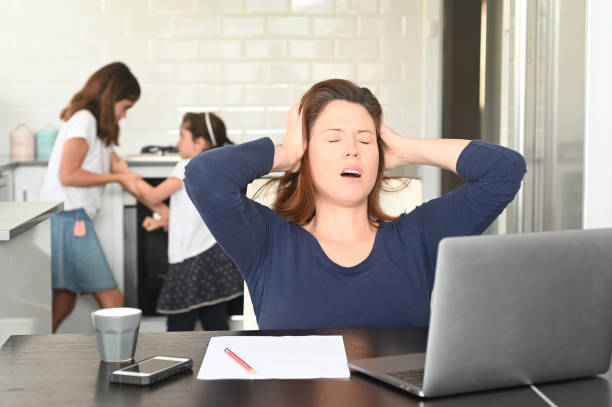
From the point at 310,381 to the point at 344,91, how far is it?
2.95ft

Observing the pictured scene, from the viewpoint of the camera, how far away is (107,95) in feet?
12.4

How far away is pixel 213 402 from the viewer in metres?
1.14

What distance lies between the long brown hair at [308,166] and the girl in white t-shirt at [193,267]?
5.47ft

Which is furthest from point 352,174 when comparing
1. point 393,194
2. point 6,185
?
point 6,185

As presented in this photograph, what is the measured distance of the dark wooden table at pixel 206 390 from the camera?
114 cm

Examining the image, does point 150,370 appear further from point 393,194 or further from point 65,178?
point 65,178

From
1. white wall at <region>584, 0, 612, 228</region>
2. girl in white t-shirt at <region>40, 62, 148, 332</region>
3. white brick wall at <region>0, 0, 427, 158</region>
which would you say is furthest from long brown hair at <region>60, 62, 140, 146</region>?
white wall at <region>584, 0, 612, 228</region>

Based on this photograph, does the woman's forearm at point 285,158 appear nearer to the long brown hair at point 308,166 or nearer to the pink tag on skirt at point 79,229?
the long brown hair at point 308,166

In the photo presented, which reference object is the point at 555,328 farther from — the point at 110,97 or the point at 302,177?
the point at 110,97

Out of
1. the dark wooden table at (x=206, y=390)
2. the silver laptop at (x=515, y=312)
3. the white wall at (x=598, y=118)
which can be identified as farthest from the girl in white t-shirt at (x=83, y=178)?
the silver laptop at (x=515, y=312)

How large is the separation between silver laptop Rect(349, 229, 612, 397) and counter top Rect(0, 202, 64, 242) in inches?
54.6

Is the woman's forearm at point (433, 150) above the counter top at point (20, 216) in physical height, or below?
above

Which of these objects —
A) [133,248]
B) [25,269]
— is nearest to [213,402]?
[25,269]

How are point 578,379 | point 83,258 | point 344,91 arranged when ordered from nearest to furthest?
point 578,379
point 344,91
point 83,258
